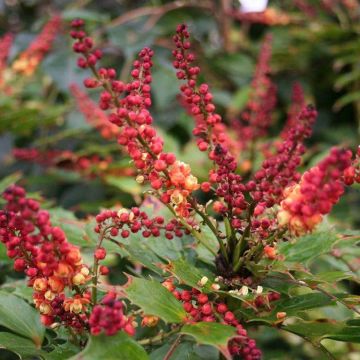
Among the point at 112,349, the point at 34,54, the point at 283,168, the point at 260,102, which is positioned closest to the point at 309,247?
the point at 283,168

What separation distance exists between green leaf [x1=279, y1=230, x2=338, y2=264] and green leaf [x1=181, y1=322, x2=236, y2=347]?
0.30 metres

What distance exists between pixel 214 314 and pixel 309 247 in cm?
28

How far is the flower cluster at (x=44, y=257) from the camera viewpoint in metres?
0.77

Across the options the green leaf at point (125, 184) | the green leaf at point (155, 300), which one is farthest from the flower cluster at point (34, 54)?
the green leaf at point (155, 300)

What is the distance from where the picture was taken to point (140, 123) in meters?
0.89

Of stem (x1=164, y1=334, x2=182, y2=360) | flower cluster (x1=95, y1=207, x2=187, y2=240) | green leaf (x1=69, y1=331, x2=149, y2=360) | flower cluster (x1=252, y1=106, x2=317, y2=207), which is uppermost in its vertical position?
flower cluster (x1=252, y1=106, x2=317, y2=207)

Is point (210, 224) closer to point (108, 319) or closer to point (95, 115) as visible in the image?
point (108, 319)

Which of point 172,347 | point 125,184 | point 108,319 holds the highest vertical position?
point 108,319

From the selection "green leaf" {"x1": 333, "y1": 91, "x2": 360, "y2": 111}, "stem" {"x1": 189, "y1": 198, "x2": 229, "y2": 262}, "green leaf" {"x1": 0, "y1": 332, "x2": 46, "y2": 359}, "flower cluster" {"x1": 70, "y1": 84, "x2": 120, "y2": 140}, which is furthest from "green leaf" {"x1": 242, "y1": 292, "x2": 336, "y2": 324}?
"green leaf" {"x1": 333, "y1": 91, "x2": 360, "y2": 111}

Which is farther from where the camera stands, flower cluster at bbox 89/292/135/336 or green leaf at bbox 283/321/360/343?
green leaf at bbox 283/321/360/343

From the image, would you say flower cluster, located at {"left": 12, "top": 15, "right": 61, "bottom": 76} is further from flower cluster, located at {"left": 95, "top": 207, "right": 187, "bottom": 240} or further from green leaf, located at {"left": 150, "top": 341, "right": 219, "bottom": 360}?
green leaf, located at {"left": 150, "top": 341, "right": 219, "bottom": 360}

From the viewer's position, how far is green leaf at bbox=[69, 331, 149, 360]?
76cm

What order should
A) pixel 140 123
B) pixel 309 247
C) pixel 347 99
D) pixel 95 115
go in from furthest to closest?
pixel 347 99 < pixel 95 115 < pixel 309 247 < pixel 140 123

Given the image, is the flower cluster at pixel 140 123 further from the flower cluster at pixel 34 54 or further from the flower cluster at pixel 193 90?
the flower cluster at pixel 34 54
